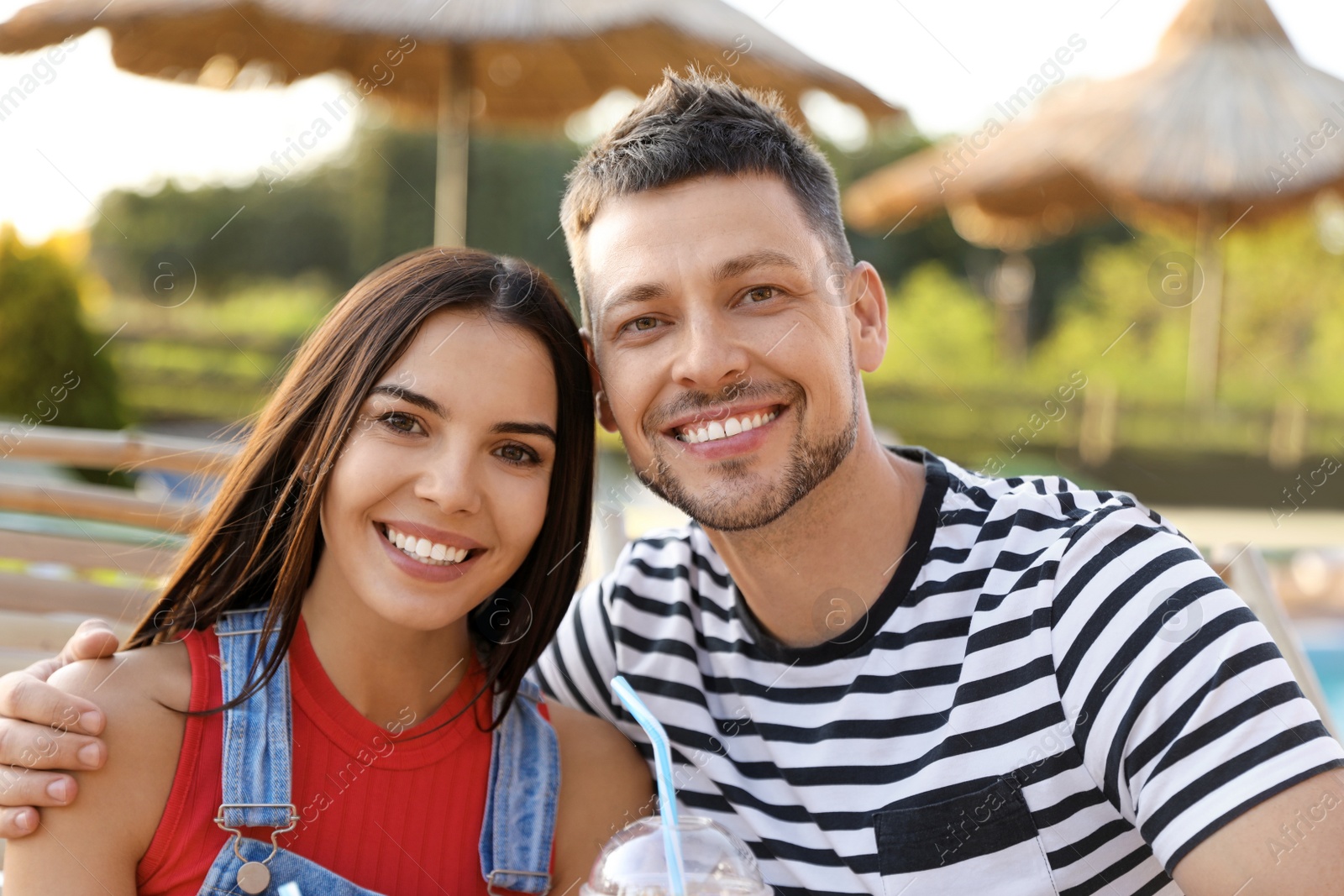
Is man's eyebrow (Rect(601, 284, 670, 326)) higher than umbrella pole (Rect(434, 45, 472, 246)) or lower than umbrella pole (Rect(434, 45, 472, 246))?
lower

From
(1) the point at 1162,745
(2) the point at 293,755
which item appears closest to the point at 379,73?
(2) the point at 293,755

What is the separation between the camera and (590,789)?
1.88 meters

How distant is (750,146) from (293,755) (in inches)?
48.4

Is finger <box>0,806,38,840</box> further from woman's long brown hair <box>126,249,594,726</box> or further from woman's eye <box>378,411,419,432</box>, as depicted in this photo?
woman's eye <box>378,411,419,432</box>

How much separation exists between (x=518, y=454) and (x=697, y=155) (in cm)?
58

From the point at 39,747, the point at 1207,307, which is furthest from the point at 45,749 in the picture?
the point at 1207,307

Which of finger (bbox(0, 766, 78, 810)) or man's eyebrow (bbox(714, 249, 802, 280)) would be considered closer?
finger (bbox(0, 766, 78, 810))

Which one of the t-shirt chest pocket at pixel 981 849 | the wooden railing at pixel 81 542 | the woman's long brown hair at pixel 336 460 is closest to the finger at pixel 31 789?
the woman's long brown hair at pixel 336 460

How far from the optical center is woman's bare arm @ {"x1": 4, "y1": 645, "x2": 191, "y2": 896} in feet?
4.87

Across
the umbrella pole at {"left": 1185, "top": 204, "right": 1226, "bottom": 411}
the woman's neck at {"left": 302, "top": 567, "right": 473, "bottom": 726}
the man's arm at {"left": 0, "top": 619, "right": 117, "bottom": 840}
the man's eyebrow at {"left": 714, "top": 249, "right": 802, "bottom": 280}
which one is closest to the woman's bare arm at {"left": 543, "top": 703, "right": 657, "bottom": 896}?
the woman's neck at {"left": 302, "top": 567, "right": 473, "bottom": 726}

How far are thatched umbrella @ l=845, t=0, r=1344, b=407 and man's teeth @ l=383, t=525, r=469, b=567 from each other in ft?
18.0

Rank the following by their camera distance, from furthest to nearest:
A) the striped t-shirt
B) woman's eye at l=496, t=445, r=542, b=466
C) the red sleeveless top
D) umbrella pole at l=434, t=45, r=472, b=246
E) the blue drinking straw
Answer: umbrella pole at l=434, t=45, r=472, b=246
woman's eye at l=496, t=445, r=542, b=466
the red sleeveless top
the striped t-shirt
the blue drinking straw

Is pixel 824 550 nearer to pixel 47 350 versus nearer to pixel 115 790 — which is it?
pixel 115 790

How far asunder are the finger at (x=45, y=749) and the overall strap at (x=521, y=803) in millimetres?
576
